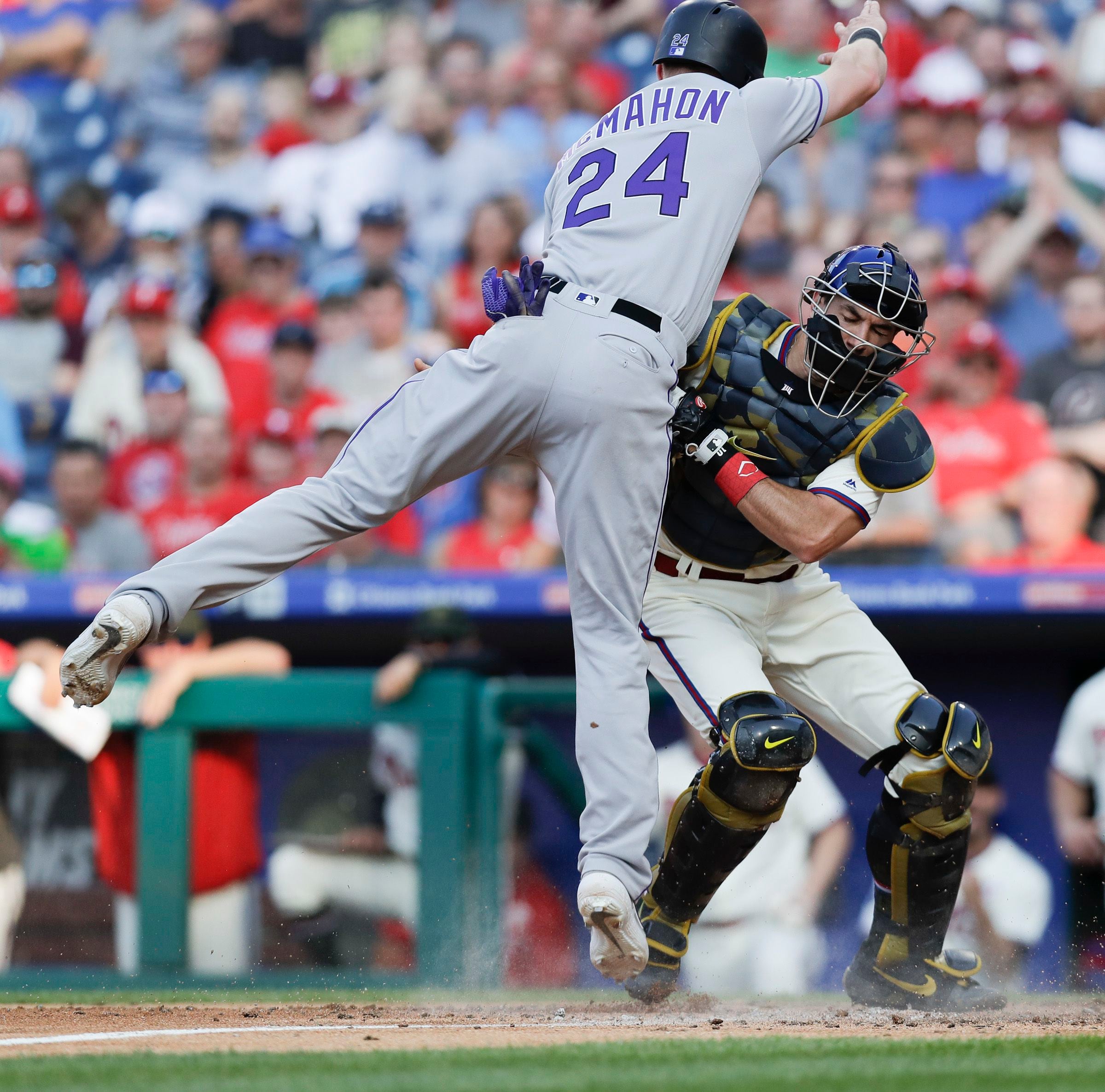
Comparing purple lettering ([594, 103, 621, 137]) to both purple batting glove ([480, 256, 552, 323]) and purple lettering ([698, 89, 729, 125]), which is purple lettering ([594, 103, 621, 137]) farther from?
purple batting glove ([480, 256, 552, 323])

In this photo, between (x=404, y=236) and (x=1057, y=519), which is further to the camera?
(x=404, y=236)

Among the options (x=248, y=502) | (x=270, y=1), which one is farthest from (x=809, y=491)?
(x=270, y=1)

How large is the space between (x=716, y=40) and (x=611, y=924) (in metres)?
2.14

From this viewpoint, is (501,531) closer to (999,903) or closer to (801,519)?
(999,903)

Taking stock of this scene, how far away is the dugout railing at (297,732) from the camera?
17.3 feet

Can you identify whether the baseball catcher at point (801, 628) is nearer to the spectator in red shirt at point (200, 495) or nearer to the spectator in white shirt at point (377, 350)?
the spectator in red shirt at point (200, 495)

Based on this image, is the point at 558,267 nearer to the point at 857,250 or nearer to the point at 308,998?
the point at 857,250

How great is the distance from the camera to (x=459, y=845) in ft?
18.2

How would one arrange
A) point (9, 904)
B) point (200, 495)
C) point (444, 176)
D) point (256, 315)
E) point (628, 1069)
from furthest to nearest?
point (444, 176) < point (256, 315) < point (200, 495) < point (9, 904) < point (628, 1069)

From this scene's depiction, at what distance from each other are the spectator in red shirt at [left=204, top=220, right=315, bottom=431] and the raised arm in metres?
4.80

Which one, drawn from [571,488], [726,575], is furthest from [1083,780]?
[571,488]

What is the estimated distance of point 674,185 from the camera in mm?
3588

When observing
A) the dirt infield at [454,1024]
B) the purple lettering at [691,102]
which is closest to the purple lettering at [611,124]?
the purple lettering at [691,102]

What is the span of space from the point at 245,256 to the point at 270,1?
2.51m
